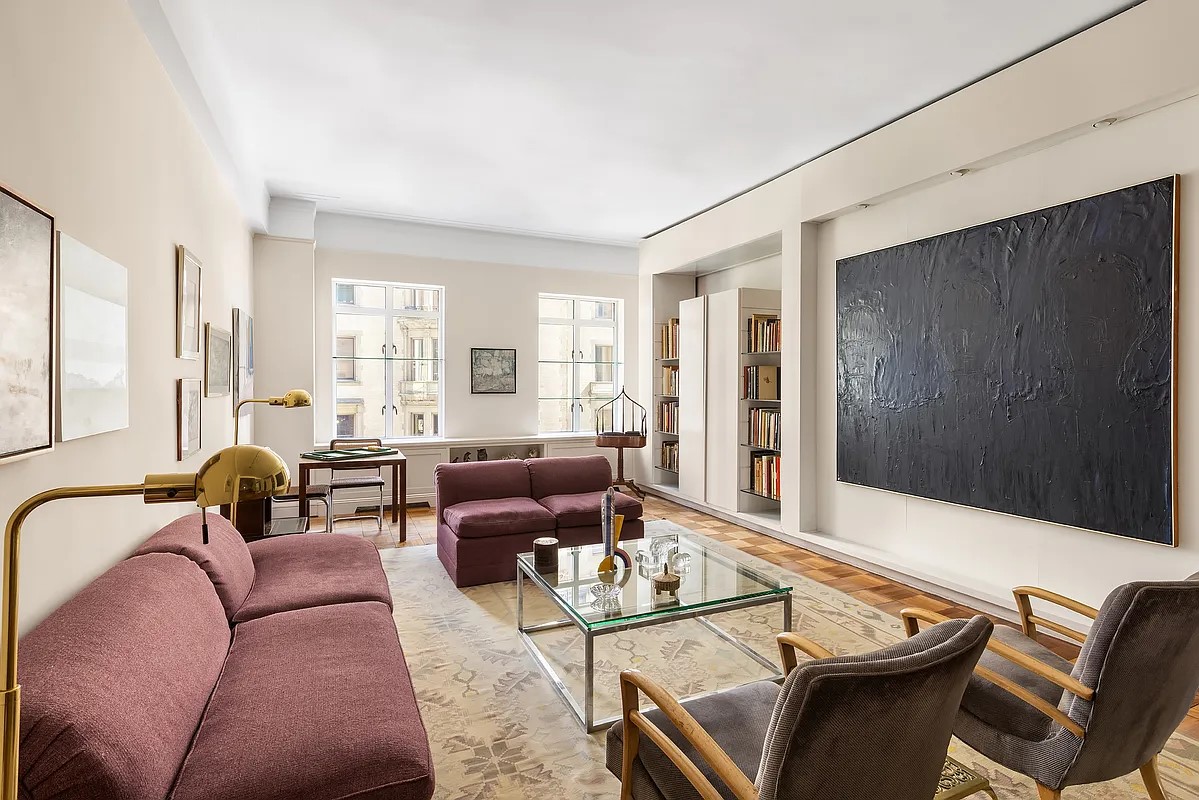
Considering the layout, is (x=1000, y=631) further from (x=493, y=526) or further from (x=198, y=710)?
(x=493, y=526)

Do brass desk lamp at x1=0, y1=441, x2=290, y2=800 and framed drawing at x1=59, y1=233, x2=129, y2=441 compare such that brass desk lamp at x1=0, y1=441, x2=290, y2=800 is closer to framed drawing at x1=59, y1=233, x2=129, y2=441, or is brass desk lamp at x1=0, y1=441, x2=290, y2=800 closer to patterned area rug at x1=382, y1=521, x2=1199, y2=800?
framed drawing at x1=59, y1=233, x2=129, y2=441

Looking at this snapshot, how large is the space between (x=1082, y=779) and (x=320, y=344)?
6.40 metres

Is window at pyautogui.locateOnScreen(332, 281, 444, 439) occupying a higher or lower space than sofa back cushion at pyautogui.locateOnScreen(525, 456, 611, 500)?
higher

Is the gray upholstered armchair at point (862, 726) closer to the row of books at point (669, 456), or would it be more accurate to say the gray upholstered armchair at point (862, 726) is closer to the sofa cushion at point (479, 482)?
the sofa cushion at point (479, 482)

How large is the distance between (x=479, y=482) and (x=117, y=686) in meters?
3.14

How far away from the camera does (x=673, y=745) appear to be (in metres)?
1.44

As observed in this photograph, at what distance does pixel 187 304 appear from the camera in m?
3.01

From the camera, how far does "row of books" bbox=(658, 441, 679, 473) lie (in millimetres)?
6934

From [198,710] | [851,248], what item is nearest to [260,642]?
[198,710]

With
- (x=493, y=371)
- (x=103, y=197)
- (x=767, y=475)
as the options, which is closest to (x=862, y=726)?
(x=103, y=197)

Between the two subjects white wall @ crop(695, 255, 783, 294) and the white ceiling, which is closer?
the white ceiling

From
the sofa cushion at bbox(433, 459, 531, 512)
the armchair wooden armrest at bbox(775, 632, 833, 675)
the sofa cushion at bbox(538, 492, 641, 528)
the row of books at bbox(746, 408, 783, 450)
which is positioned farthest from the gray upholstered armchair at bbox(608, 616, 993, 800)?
the row of books at bbox(746, 408, 783, 450)

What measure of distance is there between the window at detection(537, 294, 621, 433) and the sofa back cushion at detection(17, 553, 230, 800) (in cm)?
543

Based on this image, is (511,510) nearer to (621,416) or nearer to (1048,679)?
(1048,679)
